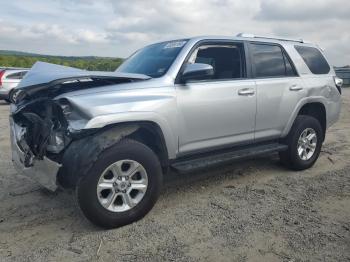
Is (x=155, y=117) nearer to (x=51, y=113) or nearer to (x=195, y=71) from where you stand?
(x=195, y=71)

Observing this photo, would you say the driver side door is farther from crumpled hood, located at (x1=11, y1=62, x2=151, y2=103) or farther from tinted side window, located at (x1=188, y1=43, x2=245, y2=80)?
crumpled hood, located at (x1=11, y1=62, x2=151, y2=103)

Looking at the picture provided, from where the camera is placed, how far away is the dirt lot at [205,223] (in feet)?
10.3

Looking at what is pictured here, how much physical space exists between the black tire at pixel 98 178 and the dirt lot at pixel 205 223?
0.11m

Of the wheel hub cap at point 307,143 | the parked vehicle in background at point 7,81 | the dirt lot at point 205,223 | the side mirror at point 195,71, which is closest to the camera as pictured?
the dirt lot at point 205,223

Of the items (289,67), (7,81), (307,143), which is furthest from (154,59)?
(7,81)

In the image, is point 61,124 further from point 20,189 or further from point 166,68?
point 20,189

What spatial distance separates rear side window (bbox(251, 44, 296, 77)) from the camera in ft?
16.1

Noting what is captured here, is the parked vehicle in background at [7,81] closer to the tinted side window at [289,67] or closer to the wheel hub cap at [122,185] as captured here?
the tinted side window at [289,67]

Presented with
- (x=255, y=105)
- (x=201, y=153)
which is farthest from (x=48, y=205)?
(x=255, y=105)

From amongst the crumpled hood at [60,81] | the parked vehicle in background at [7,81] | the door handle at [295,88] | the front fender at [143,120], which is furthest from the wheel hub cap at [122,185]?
the parked vehicle in background at [7,81]

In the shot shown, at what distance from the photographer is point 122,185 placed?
11.8ft

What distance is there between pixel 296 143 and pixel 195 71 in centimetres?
223

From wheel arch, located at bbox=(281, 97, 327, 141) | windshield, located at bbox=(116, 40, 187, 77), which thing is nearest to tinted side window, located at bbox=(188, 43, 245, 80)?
windshield, located at bbox=(116, 40, 187, 77)

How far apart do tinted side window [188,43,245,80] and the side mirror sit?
1.75 ft
